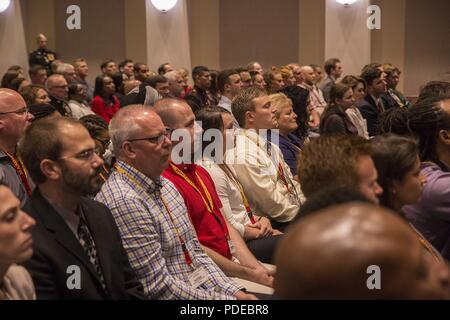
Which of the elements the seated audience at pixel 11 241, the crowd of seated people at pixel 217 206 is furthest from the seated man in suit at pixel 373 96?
the seated audience at pixel 11 241

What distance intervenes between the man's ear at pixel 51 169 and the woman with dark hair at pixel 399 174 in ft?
4.02

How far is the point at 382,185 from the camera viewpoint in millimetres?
2646

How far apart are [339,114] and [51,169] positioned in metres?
4.22

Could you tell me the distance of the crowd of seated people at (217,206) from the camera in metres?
0.97

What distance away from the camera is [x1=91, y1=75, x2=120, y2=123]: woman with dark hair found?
328 inches

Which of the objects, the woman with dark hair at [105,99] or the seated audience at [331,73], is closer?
the woman with dark hair at [105,99]

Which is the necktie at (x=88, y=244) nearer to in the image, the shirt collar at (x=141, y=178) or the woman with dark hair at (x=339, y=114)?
the shirt collar at (x=141, y=178)

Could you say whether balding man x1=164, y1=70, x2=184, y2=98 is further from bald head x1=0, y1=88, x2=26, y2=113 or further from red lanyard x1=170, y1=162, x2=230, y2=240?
red lanyard x1=170, y1=162, x2=230, y2=240

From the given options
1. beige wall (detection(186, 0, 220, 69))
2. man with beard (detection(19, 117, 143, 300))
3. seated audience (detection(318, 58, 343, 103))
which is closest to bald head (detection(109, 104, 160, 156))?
man with beard (detection(19, 117, 143, 300))

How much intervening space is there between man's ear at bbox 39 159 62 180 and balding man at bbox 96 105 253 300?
0.35 meters

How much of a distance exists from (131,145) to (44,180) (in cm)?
58

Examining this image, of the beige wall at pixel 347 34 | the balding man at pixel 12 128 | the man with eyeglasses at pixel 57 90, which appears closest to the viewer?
the balding man at pixel 12 128
